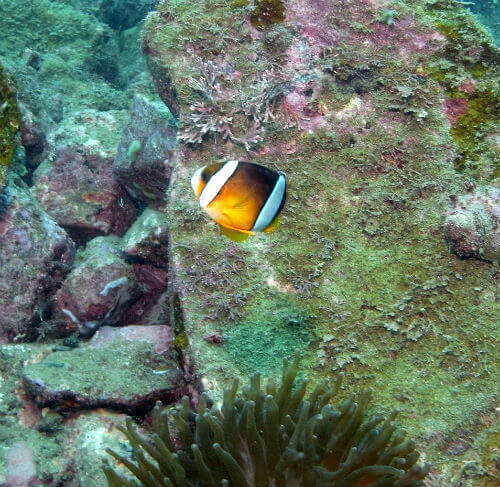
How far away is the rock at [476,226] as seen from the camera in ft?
11.5

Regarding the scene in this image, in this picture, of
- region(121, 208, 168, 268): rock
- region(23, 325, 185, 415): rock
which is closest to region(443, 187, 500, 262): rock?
region(23, 325, 185, 415): rock

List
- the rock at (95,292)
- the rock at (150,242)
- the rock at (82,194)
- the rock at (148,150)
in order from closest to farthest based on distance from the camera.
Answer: the rock at (95,292), the rock at (148,150), the rock at (150,242), the rock at (82,194)

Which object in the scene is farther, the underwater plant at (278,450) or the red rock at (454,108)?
the red rock at (454,108)

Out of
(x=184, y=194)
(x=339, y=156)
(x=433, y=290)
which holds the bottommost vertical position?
(x=433, y=290)

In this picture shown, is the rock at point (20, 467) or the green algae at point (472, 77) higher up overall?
the green algae at point (472, 77)

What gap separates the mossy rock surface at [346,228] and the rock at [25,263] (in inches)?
78.5

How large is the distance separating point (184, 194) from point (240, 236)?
1997 mm

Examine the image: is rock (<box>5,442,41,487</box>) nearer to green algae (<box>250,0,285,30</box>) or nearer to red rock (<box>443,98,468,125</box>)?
green algae (<box>250,0,285,30</box>)

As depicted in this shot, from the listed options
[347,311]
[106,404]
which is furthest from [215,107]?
[106,404]

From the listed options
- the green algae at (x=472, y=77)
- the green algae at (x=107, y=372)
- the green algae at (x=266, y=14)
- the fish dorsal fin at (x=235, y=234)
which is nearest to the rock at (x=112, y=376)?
the green algae at (x=107, y=372)

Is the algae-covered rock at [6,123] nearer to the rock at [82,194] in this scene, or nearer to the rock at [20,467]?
the rock at [82,194]

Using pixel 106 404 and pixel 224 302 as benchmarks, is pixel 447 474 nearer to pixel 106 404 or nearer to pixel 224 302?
pixel 224 302

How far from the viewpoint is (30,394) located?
12.7 ft

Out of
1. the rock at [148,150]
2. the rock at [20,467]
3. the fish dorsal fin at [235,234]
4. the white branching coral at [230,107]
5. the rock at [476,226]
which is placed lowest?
the rock at [20,467]
